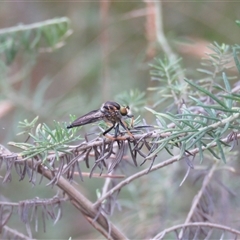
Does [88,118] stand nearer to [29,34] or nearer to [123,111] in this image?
[123,111]

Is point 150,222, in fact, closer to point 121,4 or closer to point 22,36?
point 22,36

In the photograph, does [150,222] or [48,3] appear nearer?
[150,222]

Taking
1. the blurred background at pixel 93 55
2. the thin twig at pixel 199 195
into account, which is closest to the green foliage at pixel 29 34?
the blurred background at pixel 93 55

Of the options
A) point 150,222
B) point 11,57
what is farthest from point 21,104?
point 150,222

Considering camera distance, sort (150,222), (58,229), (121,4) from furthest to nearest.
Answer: (121,4) < (58,229) < (150,222)

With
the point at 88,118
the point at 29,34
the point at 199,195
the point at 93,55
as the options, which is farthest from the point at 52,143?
the point at 93,55

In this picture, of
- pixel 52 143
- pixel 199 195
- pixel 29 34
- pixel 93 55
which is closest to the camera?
pixel 52 143

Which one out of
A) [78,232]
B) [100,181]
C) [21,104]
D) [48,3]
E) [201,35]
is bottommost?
[78,232]

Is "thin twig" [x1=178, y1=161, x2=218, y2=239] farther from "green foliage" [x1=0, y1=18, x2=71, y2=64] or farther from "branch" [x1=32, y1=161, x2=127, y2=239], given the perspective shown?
"green foliage" [x1=0, y1=18, x2=71, y2=64]
